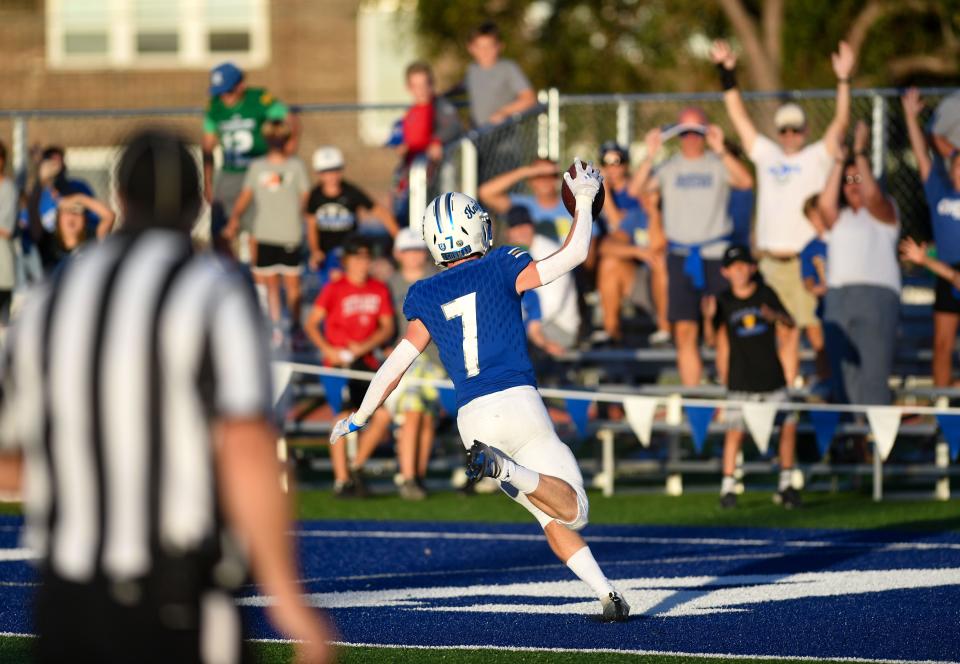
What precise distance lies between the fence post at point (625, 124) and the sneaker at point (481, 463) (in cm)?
746

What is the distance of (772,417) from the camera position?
11508 millimetres

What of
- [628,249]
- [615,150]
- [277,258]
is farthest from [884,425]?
[277,258]

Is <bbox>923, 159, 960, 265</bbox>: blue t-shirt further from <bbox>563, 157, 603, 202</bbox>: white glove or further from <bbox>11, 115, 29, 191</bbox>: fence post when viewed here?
<bbox>11, 115, 29, 191</bbox>: fence post

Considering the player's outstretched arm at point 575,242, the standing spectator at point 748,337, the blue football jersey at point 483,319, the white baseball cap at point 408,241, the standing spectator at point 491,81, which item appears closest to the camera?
the player's outstretched arm at point 575,242

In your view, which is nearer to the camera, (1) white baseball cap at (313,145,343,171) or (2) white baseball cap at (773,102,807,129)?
(2) white baseball cap at (773,102,807,129)

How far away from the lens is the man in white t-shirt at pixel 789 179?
12.6 meters

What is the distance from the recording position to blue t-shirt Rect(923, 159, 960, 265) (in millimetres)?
12711

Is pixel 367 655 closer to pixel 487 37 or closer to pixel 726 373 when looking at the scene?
pixel 726 373

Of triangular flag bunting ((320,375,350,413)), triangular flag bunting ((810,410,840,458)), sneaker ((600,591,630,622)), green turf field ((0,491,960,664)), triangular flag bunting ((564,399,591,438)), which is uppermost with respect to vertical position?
triangular flag bunting ((320,375,350,413))

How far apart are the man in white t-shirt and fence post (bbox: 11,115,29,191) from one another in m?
6.06

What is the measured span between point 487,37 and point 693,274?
3006 mm

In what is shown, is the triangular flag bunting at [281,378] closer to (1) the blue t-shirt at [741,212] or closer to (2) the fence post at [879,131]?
(1) the blue t-shirt at [741,212]

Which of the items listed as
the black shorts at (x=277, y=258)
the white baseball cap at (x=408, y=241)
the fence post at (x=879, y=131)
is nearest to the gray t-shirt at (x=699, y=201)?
the fence post at (x=879, y=131)

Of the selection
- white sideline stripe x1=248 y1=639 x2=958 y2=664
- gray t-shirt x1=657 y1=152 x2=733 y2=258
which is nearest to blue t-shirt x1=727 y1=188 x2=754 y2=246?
gray t-shirt x1=657 y1=152 x2=733 y2=258
